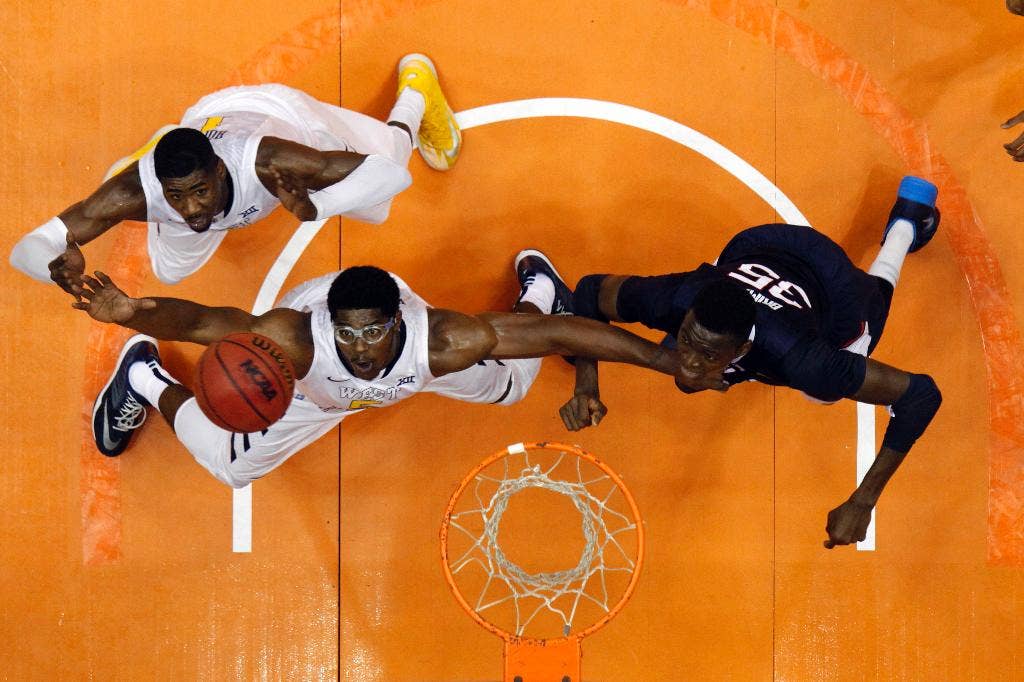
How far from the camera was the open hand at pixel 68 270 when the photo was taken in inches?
153

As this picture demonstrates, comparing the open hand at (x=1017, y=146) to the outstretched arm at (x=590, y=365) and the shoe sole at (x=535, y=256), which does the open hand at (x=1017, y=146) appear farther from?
the shoe sole at (x=535, y=256)

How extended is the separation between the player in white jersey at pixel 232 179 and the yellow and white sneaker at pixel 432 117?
24 centimetres

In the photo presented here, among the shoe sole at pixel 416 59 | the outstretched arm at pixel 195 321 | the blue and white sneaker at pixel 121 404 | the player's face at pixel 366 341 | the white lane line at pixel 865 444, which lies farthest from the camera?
the white lane line at pixel 865 444

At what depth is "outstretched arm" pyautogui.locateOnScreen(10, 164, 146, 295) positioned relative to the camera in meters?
4.25

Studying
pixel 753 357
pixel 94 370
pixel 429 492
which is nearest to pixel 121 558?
pixel 94 370

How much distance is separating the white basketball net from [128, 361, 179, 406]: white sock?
1931mm

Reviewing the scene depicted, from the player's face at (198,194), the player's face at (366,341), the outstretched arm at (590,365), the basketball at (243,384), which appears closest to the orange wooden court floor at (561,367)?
the outstretched arm at (590,365)

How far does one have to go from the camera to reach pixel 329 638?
5.58 meters

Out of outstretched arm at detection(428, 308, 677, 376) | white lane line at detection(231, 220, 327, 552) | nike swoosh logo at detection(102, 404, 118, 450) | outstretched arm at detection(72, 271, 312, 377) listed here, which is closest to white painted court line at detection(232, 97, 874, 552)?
white lane line at detection(231, 220, 327, 552)

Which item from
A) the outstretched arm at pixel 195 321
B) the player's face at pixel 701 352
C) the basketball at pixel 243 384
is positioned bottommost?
the basketball at pixel 243 384

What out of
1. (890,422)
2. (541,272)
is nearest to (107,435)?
(541,272)

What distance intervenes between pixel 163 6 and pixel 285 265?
1855mm

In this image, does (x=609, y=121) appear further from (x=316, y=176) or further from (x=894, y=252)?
(x=316, y=176)

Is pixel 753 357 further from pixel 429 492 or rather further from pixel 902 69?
pixel 902 69
